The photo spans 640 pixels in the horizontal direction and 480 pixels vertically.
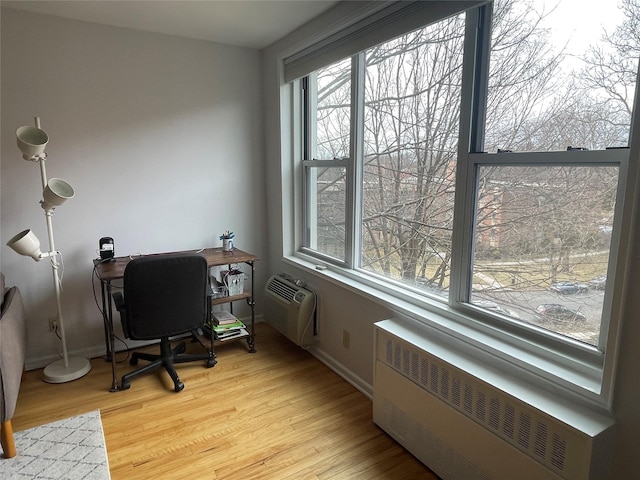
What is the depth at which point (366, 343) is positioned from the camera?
2479 millimetres

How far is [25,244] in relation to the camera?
2305 mm

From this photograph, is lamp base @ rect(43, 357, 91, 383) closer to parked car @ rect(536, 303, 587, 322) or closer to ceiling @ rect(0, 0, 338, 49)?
ceiling @ rect(0, 0, 338, 49)

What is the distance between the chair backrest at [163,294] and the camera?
2.30 metres

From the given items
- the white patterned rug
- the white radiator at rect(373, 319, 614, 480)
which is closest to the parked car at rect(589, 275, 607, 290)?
the white radiator at rect(373, 319, 614, 480)

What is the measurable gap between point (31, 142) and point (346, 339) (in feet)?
7.57

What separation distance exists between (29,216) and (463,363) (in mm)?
2868

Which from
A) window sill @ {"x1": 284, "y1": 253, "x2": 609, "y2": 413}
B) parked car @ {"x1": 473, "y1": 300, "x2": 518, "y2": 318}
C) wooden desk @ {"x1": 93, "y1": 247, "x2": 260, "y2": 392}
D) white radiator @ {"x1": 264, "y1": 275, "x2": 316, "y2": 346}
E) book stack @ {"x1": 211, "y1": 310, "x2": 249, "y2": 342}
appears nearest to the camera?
window sill @ {"x1": 284, "y1": 253, "x2": 609, "y2": 413}

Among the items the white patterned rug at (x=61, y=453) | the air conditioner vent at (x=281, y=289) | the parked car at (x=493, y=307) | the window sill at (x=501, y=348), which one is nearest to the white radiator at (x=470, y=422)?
the window sill at (x=501, y=348)

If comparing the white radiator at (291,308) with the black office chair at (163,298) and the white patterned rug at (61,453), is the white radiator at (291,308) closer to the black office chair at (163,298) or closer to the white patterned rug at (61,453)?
the black office chair at (163,298)

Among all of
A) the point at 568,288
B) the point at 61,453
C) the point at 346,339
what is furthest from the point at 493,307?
the point at 61,453

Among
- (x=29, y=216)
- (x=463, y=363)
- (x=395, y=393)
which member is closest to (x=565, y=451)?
(x=463, y=363)

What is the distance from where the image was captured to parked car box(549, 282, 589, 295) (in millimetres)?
1504

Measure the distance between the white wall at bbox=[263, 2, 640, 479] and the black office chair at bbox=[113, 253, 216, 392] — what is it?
0.88 meters

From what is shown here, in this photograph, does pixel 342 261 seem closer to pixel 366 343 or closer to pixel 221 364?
pixel 366 343
